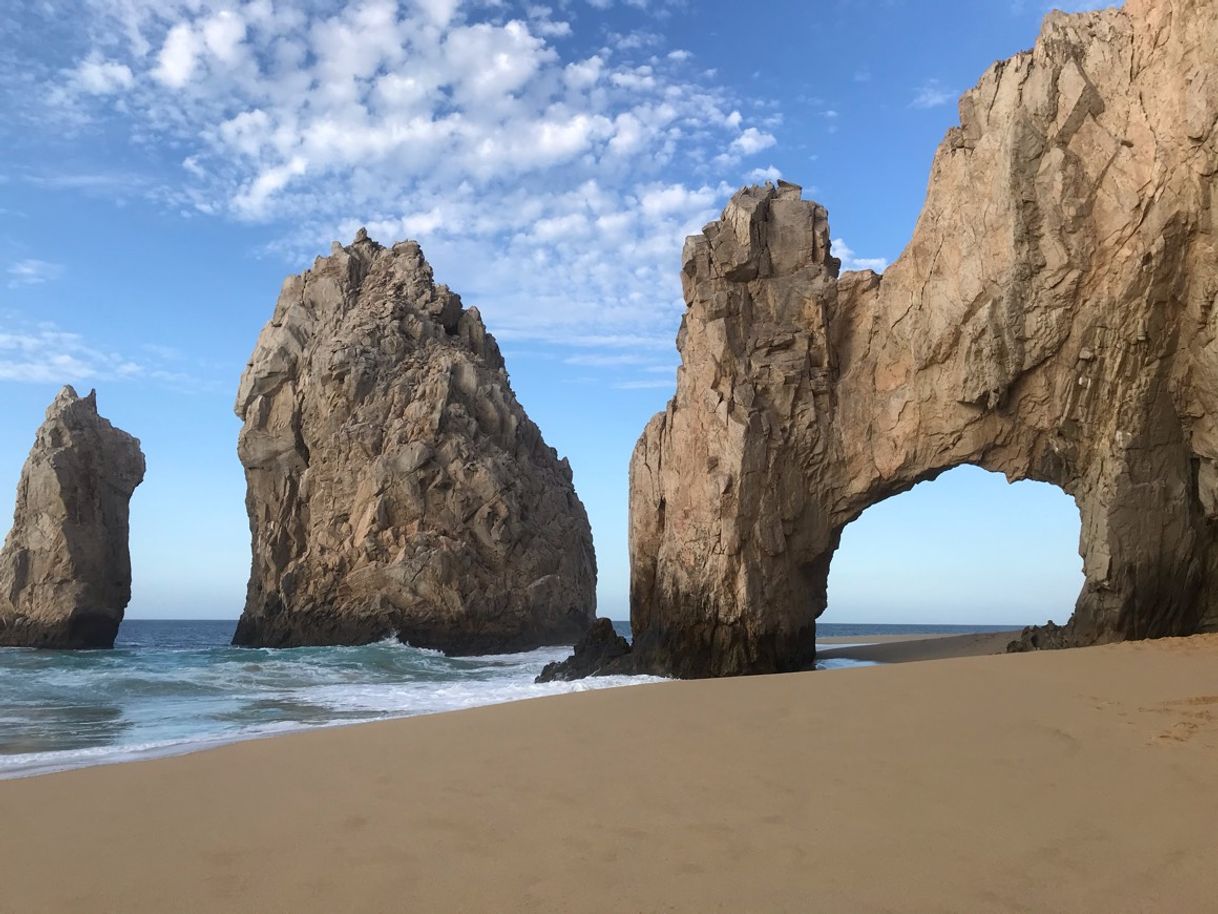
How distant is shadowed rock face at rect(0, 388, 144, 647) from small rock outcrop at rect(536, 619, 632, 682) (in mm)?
26263

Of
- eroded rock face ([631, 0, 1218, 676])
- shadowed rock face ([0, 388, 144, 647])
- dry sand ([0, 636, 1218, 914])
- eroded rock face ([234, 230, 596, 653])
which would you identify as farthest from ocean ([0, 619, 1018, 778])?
shadowed rock face ([0, 388, 144, 647])

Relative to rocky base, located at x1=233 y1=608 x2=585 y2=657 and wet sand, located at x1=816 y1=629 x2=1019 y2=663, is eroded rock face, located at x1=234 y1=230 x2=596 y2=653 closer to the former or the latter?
rocky base, located at x1=233 y1=608 x2=585 y2=657

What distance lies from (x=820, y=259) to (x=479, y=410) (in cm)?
2107

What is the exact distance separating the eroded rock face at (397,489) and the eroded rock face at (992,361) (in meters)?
15.8

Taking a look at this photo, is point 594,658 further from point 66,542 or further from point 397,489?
point 66,542

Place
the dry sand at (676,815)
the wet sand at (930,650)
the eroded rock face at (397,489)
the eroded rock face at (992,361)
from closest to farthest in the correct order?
the dry sand at (676,815)
the eroded rock face at (992,361)
the wet sand at (930,650)
the eroded rock face at (397,489)

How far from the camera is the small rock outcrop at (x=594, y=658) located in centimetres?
1864

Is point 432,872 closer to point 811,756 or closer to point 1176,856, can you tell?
point 811,756

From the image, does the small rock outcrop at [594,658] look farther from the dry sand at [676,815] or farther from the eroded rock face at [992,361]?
the dry sand at [676,815]

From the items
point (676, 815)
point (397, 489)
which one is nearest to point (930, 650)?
point (676, 815)

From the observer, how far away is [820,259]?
1870 cm

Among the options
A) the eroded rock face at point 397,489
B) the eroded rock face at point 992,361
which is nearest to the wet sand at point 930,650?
the eroded rock face at point 992,361

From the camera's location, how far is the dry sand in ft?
12.1

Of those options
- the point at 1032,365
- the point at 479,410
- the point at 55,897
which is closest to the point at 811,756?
the point at 55,897
